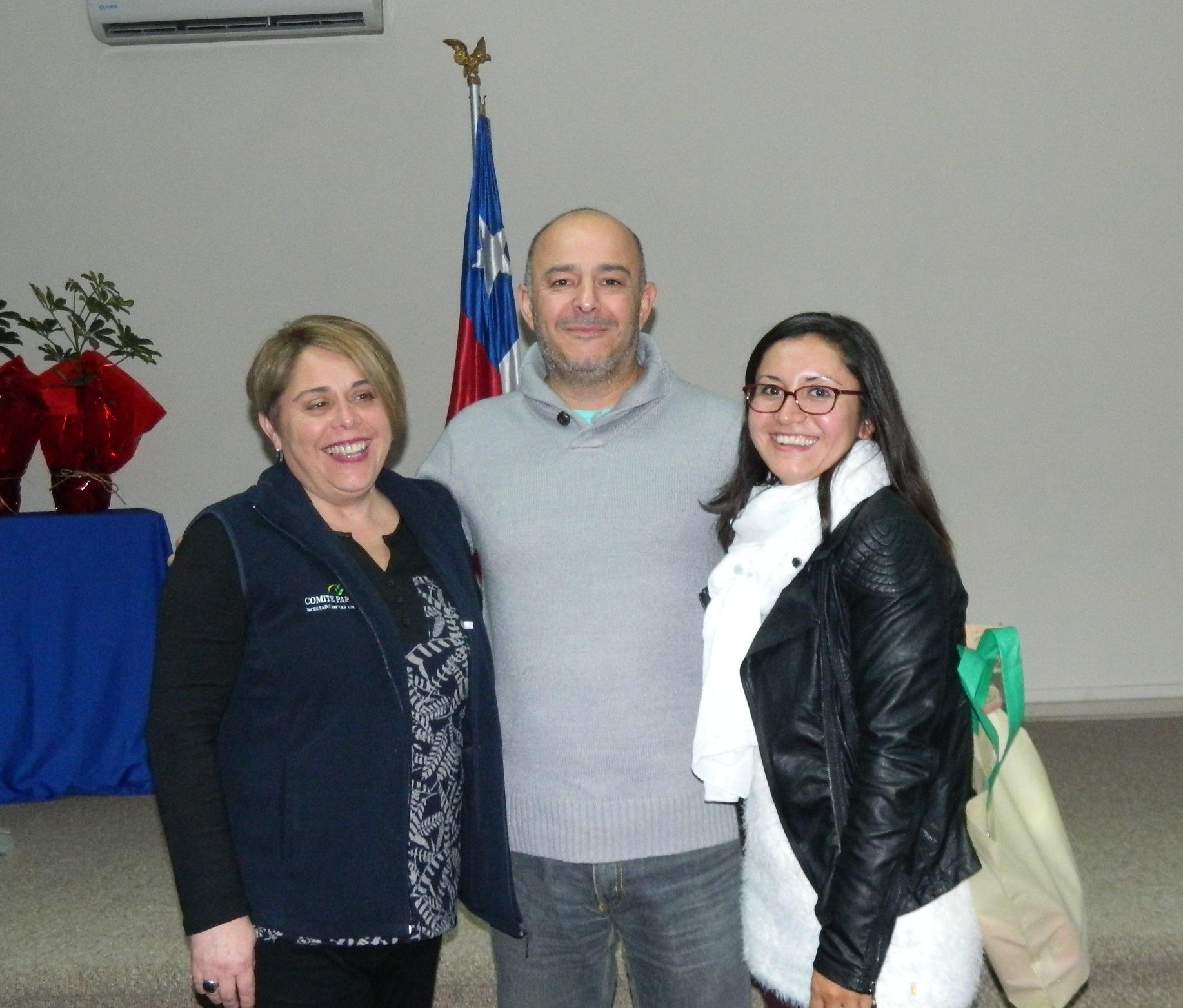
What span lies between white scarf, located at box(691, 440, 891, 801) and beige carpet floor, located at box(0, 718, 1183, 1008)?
1316mm

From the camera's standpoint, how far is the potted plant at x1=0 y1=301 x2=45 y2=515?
370 cm

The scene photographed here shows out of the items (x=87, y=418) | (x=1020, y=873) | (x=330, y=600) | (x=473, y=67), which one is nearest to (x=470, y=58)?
(x=473, y=67)

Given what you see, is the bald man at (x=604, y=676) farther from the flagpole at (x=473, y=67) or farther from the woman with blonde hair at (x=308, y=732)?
the flagpole at (x=473, y=67)

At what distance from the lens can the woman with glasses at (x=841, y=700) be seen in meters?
1.42

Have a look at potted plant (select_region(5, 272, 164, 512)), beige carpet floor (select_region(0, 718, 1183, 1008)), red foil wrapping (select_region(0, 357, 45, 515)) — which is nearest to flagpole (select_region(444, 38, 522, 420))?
potted plant (select_region(5, 272, 164, 512))

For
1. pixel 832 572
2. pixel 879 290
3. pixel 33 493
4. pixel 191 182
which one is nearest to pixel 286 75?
pixel 191 182

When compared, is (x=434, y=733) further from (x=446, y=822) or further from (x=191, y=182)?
(x=191, y=182)

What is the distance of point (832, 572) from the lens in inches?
58.7

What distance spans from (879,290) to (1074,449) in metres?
1.03

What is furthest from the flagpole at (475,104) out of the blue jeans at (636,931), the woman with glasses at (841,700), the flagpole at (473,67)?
the blue jeans at (636,931)

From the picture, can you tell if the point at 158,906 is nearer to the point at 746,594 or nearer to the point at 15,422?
the point at 15,422

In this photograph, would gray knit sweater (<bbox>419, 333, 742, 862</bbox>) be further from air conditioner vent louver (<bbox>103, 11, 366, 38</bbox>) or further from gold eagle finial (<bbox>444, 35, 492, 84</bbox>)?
air conditioner vent louver (<bbox>103, 11, 366, 38</bbox>)

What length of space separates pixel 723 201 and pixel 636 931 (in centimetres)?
340

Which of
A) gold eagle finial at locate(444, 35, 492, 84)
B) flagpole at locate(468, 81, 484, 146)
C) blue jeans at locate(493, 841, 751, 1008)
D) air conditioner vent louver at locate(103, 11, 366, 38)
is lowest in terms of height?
blue jeans at locate(493, 841, 751, 1008)
